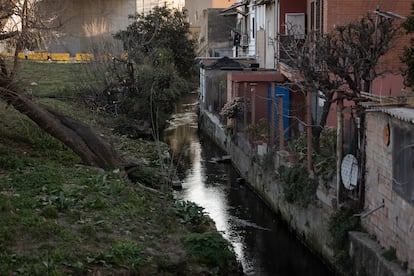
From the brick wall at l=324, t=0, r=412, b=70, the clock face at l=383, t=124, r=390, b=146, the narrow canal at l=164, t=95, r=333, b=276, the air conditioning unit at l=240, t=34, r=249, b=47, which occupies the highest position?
the brick wall at l=324, t=0, r=412, b=70

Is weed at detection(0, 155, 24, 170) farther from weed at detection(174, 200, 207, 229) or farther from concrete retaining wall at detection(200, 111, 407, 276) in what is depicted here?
concrete retaining wall at detection(200, 111, 407, 276)

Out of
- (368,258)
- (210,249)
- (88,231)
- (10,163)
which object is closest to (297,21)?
(10,163)

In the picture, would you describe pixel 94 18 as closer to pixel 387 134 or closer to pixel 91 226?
pixel 91 226

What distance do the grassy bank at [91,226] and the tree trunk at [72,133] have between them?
502mm

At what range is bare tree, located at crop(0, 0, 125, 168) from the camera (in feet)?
48.0

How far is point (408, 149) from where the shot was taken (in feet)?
31.8

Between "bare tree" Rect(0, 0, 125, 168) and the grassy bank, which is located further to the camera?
"bare tree" Rect(0, 0, 125, 168)

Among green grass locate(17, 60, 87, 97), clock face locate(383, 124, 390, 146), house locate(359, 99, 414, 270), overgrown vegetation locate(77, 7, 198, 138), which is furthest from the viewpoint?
green grass locate(17, 60, 87, 97)

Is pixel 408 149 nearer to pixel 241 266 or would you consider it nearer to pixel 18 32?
pixel 241 266

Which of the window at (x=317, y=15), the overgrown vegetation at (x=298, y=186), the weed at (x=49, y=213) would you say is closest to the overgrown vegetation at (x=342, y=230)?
the overgrown vegetation at (x=298, y=186)

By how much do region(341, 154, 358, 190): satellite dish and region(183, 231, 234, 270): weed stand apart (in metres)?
2.48

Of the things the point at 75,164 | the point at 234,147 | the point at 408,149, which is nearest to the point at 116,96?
the point at 234,147

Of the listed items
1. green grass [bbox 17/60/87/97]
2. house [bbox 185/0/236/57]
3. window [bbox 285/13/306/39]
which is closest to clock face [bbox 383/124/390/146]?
window [bbox 285/13/306/39]

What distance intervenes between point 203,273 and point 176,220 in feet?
7.99
